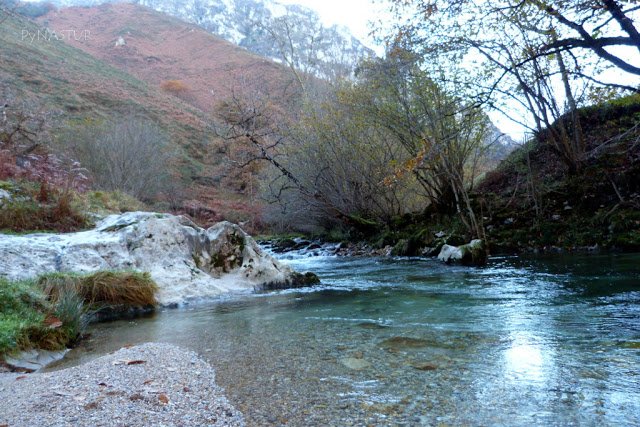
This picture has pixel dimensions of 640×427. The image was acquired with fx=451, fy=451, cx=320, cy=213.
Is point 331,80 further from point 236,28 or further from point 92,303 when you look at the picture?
point 236,28

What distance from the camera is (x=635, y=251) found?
1035 cm

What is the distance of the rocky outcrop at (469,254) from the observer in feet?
35.5

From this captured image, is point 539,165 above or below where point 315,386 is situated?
above

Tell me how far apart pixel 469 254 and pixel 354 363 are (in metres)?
8.22

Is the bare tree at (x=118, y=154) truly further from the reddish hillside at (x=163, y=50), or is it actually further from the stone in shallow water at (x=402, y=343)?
the reddish hillside at (x=163, y=50)

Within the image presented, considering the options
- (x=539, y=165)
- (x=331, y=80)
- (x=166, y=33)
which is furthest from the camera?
(x=166, y=33)

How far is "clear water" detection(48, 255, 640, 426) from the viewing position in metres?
2.55

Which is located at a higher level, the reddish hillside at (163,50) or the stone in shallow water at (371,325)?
the reddish hillside at (163,50)

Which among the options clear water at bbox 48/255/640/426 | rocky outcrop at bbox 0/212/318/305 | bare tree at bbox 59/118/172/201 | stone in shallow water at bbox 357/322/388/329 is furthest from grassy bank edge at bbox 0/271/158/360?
bare tree at bbox 59/118/172/201

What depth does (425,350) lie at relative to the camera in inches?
150

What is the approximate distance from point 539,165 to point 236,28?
84.3 meters

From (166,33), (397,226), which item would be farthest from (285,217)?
(166,33)

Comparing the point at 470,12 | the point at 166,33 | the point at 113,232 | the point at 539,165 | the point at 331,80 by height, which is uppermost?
the point at 166,33

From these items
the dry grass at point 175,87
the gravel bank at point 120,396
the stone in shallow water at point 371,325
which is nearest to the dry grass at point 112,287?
the gravel bank at point 120,396
